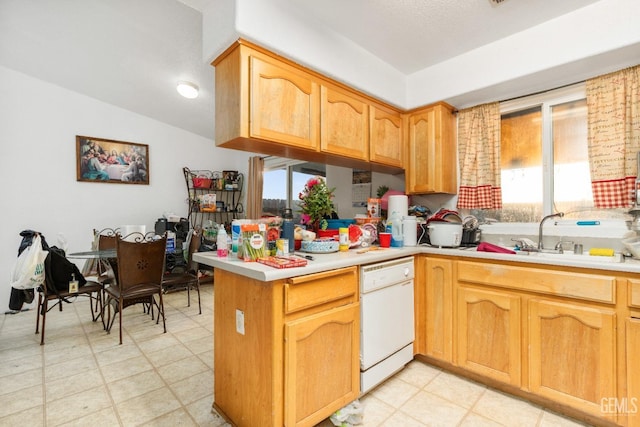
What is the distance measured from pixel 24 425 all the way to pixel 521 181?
367cm

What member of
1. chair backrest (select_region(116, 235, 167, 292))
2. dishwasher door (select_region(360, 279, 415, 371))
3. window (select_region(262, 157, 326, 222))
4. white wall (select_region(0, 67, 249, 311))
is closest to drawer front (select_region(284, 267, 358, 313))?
dishwasher door (select_region(360, 279, 415, 371))

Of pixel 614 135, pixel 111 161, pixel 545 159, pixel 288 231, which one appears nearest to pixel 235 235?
pixel 288 231

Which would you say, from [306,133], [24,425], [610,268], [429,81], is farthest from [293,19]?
[24,425]

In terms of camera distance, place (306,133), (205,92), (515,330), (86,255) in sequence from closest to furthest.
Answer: (515,330) → (306,133) → (86,255) → (205,92)

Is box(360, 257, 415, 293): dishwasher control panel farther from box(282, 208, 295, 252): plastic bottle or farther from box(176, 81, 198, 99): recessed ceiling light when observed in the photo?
box(176, 81, 198, 99): recessed ceiling light

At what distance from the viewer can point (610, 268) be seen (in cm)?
147

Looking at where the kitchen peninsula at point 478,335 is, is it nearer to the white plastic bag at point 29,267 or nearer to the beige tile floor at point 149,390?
the beige tile floor at point 149,390

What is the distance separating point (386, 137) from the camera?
2.57m

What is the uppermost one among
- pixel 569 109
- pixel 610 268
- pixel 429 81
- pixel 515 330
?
pixel 429 81

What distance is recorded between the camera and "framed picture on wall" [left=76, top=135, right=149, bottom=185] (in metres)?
3.95

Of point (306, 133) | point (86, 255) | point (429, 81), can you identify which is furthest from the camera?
point (86, 255)

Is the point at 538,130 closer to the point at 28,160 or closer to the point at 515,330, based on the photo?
the point at 515,330

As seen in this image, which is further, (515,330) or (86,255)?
(86,255)

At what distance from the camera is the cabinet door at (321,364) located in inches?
52.3
